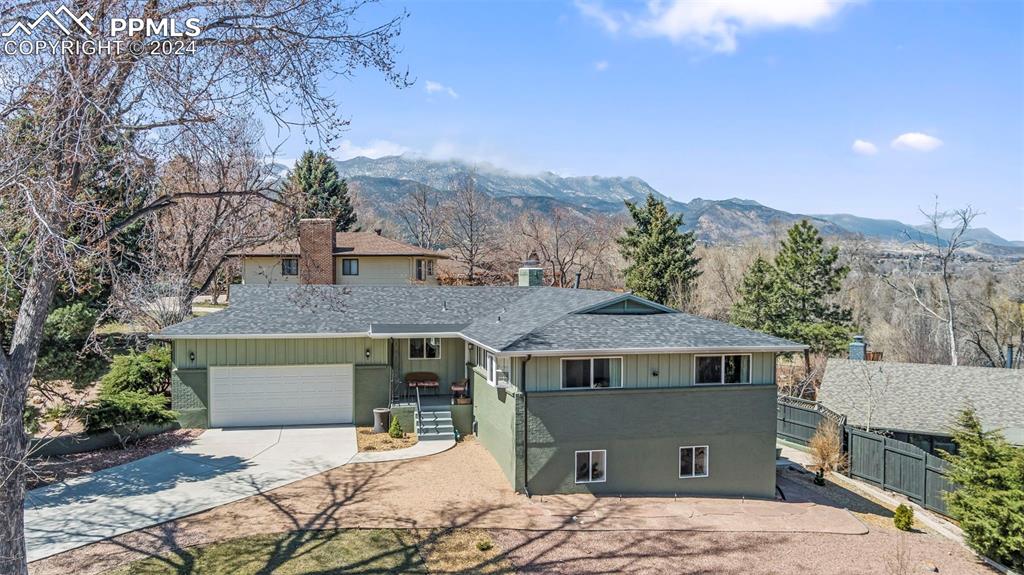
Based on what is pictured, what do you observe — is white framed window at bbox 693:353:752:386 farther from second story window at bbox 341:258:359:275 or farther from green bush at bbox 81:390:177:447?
second story window at bbox 341:258:359:275

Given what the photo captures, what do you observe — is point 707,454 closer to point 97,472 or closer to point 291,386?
point 291,386

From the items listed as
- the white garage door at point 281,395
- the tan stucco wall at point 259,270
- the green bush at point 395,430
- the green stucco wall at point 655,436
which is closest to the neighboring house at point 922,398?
the green stucco wall at point 655,436

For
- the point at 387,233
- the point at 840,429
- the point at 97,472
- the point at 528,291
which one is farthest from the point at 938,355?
the point at 387,233

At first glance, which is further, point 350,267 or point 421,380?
point 350,267

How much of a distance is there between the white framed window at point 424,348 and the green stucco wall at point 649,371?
7314 millimetres

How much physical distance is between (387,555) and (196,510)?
458 cm

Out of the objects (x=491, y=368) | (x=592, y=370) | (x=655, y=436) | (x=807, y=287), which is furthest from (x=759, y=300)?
(x=592, y=370)

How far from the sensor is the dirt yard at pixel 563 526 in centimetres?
1211

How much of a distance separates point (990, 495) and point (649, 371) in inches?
318

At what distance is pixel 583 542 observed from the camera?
42.7 ft

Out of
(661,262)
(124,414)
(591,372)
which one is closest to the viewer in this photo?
(591,372)

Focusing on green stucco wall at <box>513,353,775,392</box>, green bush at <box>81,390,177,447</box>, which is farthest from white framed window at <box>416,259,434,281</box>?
green stucco wall at <box>513,353,775,392</box>

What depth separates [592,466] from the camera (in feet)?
55.2

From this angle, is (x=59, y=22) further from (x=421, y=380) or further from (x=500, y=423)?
(x=421, y=380)
